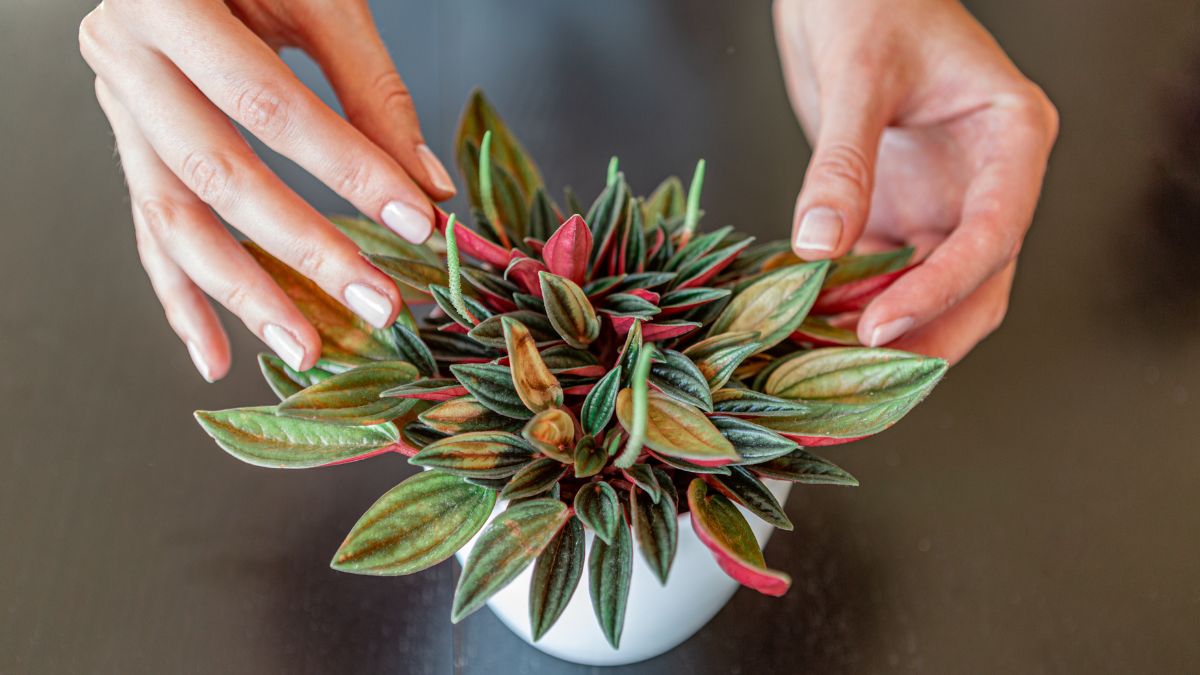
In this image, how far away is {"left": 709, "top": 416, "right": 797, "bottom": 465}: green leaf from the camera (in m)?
0.42

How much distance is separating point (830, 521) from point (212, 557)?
52cm

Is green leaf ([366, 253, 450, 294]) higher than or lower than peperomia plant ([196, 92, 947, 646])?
higher

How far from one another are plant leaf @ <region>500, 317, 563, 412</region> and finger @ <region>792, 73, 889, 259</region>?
0.21 m

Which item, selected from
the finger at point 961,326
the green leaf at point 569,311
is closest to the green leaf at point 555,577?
the green leaf at point 569,311

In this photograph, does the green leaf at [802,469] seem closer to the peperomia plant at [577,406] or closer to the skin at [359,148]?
the peperomia plant at [577,406]

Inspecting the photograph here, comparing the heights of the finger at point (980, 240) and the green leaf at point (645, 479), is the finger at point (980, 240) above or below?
below

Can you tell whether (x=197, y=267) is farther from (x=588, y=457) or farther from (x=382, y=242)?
(x=588, y=457)

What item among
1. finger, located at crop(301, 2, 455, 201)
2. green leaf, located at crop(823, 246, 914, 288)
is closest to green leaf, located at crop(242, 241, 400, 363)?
finger, located at crop(301, 2, 455, 201)

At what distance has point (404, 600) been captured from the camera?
67 centimetres

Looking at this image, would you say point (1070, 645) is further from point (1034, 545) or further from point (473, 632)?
point (473, 632)

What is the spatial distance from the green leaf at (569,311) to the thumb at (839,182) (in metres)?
0.17

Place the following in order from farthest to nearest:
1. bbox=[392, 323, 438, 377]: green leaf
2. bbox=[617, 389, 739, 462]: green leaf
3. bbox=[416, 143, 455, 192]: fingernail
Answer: bbox=[416, 143, 455, 192]: fingernail → bbox=[392, 323, 438, 377]: green leaf → bbox=[617, 389, 739, 462]: green leaf

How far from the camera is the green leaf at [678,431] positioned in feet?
1.29

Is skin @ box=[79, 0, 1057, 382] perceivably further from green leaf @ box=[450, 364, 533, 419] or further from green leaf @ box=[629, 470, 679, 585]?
green leaf @ box=[629, 470, 679, 585]
